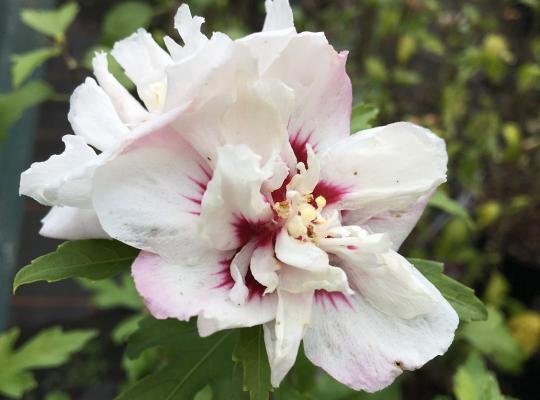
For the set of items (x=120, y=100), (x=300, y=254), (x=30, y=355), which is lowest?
(x=30, y=355)

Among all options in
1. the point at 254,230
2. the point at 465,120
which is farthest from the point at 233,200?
the point at 465,120

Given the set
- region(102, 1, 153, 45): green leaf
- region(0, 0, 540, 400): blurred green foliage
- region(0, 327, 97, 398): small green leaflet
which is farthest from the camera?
region(0, 0, 540, 400): blurred green foliage

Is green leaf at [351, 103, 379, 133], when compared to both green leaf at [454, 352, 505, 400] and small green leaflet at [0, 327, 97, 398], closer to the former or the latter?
green leaf at [454, 352, 505, 400]

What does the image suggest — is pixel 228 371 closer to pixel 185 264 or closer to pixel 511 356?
pixel 185 264

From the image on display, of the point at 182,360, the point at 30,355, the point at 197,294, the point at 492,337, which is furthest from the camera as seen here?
the point at 492,337

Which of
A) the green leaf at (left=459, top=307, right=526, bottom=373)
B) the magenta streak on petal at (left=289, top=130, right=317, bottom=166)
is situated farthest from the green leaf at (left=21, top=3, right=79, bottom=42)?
the green leaf at (left=459, top=307, right=526, bottom=373)

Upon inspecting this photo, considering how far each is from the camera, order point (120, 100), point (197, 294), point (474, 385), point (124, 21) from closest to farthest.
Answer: point (197, 294) < point (120, 100) < point (474, 385) < point (124, 21)

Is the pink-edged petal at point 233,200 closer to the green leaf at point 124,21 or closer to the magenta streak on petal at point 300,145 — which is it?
the magenta streak on petal at point 300,145

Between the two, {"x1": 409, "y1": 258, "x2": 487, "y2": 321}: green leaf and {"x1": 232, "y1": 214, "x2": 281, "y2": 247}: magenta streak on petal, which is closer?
{"x1": 232, "y1": 214, "x2": 281, "y2": 247}: magenta streak on petal

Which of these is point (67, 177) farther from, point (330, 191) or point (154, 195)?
point (330, 191)
